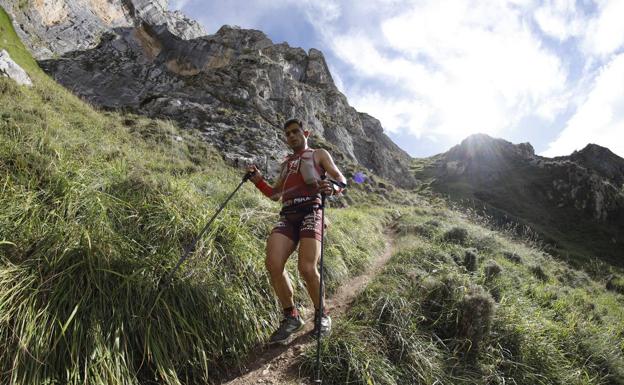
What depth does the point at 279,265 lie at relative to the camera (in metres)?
3.60

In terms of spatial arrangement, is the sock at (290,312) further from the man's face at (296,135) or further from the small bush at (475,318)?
the small bush at (475,318)

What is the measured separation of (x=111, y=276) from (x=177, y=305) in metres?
0.80

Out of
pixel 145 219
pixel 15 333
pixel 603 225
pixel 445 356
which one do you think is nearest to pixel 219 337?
pixel 15 333

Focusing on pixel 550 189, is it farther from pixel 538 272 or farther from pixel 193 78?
pixel 193 78

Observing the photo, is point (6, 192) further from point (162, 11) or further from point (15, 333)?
point (162, 11)

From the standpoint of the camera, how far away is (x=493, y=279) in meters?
6.42

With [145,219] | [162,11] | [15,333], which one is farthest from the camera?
[162,11]

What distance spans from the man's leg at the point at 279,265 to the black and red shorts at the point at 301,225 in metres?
0.15

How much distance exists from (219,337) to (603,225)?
280ft

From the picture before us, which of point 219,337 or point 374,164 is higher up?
point 374,164

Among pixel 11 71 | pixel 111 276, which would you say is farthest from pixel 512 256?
pixel 11 71

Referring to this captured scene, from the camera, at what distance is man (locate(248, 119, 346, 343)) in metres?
3.67

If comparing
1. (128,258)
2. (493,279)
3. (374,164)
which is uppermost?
(374,164)

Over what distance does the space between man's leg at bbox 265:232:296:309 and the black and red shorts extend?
147mm
